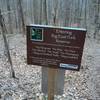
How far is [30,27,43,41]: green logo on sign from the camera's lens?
4.84 ft

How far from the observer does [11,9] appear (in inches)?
182

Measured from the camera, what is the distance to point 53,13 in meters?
4.44

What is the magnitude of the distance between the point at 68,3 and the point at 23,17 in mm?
1102

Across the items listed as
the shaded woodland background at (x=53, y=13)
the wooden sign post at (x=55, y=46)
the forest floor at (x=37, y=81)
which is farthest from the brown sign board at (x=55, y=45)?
the shaded woodland background at (x=53, y=13)

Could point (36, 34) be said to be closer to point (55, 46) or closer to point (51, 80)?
point (55, 46)

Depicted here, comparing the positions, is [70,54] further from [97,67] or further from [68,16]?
[68,16]

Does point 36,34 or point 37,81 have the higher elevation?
point 36,34

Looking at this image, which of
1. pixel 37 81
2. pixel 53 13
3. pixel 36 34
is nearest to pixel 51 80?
pixel 36 34

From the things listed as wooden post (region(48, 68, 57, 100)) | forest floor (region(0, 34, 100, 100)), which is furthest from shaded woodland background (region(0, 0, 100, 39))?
wooden post (region(48, 68, 57, 100))

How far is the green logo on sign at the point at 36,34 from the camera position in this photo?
148 centimetres

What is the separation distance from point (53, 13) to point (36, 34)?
304cm

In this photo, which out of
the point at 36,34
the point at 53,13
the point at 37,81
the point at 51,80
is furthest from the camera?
the point at 53,13

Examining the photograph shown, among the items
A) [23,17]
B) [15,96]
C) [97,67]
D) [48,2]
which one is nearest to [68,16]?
[48,2]

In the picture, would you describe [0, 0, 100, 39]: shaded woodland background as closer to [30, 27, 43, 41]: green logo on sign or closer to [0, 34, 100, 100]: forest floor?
[0, 34, 100, 100]: forest floor
